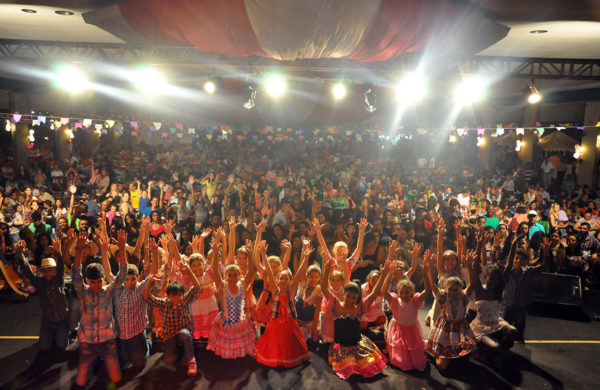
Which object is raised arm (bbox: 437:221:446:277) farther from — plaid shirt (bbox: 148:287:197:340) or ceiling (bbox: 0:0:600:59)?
plaid shirt (bbox: 148:287:197:340)

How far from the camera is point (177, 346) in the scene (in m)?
4.31

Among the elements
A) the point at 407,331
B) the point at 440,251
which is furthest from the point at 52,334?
the point at 440,251

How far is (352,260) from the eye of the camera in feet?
17.0

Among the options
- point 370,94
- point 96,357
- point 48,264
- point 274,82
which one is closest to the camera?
point 96,357

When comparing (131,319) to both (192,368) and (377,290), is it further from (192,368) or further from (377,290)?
(377,290)

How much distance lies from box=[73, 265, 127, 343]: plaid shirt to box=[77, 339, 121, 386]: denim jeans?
61 millimetres

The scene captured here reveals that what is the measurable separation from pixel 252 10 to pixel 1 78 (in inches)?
506

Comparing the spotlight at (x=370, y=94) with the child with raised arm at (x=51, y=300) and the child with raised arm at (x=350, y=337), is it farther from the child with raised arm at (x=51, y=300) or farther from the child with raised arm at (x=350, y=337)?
the child with raised arm at (x=51, y=300)

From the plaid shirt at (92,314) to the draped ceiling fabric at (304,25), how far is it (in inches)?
107

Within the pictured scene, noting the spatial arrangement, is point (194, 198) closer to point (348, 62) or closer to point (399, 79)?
point (348, 62)

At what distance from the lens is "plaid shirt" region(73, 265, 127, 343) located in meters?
Answer: 3.99

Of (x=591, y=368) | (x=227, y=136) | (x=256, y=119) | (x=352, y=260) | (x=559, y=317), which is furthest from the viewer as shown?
(x=227, y=136)

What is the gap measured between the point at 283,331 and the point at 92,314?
1.90 meters

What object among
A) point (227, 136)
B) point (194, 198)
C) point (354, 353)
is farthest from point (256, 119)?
point (354, 353)
